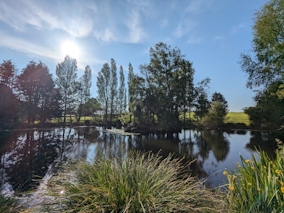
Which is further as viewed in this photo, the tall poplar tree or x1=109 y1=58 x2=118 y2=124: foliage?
the tall poplar tree

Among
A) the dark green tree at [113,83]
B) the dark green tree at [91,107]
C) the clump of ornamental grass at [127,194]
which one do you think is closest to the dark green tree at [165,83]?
the dark green tree at [113,83]

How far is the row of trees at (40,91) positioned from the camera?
17.3 m

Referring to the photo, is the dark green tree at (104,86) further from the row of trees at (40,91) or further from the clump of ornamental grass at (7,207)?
the clump of ornamental grass at (7,207)

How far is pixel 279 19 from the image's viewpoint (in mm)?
9391

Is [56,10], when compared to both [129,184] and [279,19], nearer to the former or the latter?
[129,184]

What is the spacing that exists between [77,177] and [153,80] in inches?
767

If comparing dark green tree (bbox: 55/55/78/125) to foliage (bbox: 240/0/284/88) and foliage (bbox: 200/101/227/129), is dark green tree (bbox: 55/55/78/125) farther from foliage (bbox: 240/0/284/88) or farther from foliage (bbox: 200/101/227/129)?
foliage (bbox: 240/0/284/88)

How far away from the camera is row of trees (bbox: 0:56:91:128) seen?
17.3m

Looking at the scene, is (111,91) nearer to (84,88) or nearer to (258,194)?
(84,88)

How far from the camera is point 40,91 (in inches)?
937

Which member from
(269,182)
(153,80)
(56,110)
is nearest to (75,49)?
(269,182)

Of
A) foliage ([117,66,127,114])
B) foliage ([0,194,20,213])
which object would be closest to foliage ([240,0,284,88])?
foliage ([0,194,20,213])

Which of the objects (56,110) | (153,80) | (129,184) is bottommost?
(129,184)

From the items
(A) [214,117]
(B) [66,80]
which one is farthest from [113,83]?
(A) [214,117]
